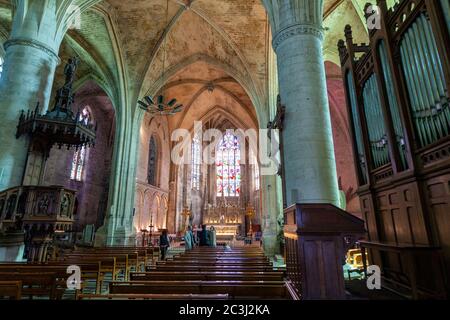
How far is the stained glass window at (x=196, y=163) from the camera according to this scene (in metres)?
22.7

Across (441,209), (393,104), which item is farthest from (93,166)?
(441,209)

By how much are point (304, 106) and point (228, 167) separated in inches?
756

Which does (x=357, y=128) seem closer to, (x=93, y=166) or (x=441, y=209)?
(x=441, y=209)

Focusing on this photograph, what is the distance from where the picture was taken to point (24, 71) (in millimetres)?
6676

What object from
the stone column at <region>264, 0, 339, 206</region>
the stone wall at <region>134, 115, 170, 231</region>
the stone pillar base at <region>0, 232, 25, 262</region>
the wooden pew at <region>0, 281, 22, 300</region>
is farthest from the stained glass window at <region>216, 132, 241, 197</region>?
the wooden pew at <region>0, 281, 22, 300</region>

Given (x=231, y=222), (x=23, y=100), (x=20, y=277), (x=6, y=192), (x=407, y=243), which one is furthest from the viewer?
(x=231, y=222)

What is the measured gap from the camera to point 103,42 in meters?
12.5

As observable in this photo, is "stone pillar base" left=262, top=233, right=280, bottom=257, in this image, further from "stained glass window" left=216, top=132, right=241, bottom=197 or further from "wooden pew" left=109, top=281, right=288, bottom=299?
"stained glass window" left=216, top=132, right=241, bottom=197

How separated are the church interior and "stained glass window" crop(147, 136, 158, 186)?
1.17 metres

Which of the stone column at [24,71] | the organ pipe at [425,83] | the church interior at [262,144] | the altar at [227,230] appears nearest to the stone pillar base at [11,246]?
the church interior at [262,144]

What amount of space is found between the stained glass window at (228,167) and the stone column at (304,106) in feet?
60.4
